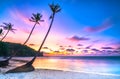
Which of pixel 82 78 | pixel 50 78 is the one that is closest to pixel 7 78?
pixel 50 78

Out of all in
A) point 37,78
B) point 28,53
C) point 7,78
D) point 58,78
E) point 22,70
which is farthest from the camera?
point 28,53

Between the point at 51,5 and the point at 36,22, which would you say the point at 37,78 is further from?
the point at 36,22

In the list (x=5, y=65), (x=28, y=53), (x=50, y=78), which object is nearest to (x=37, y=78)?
(x=50, y=78)

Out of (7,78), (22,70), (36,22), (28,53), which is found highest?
(28,53)

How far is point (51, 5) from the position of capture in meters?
27.3

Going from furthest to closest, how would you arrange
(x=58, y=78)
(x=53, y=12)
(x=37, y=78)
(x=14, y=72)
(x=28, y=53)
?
(x=28, y=53), (x=53, y=12), (x=14, y=72), (x=58, y=78), (x=37, y=78)

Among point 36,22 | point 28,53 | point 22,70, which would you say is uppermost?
point 28,53

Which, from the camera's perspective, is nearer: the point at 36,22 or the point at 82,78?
the point at 82,78

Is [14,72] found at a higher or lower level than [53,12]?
lower

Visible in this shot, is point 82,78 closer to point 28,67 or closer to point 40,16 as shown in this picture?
point 28,67

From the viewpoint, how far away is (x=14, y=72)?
19.5 meters

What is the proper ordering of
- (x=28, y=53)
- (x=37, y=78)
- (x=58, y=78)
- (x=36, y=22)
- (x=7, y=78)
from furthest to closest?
(x=28, y=53)
(x=36, y=22)
(x=58, y=78)
(x=37, y=78)
(x=7, y=78)

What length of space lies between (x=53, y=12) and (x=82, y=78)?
1190cm

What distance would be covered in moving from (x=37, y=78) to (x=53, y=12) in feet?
42.5
